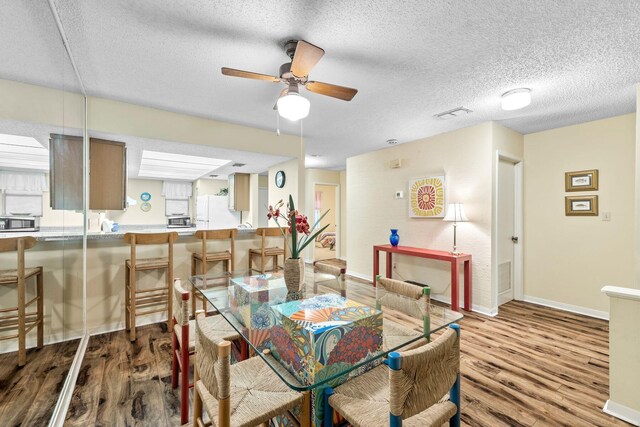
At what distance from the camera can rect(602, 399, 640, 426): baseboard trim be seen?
5.72 feet

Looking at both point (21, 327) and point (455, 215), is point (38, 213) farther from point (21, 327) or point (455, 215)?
point (455, 215)

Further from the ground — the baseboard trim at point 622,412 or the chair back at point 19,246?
the chair back at point 19,246

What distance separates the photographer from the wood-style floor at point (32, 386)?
48.8 inches

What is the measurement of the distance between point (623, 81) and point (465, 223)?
1.95 m

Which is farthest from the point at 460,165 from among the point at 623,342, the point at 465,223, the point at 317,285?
the point at 317,285

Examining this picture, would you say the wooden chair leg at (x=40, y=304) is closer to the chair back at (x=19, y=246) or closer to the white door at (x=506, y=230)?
the chair back at (x=19, y=246)

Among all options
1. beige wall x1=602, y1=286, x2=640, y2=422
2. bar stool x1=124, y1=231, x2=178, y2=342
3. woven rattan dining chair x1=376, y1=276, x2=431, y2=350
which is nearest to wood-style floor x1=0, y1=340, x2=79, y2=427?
bar stool x1=124, y1=231, x2=178, y2=342

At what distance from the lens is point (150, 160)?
15.9 feet

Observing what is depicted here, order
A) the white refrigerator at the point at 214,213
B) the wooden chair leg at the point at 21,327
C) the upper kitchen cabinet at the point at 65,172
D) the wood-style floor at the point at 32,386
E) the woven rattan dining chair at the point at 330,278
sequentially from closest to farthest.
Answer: the wood-style floor at the point at 32,386
the wooden chair leg at the point at 21,327
the upper kitchen cabinet at the point at 65,172
the woven rattan dining chair at the point at 330,278
the white refrigerator at the point at 214,213

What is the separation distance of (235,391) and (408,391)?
2.52 feet

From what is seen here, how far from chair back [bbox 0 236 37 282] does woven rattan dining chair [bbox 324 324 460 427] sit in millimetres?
1588

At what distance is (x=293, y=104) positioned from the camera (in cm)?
191

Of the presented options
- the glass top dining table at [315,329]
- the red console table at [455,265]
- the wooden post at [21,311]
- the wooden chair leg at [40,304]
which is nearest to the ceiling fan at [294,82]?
the glass top dining table at [315,329]

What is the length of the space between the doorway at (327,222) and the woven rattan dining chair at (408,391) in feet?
18.1
